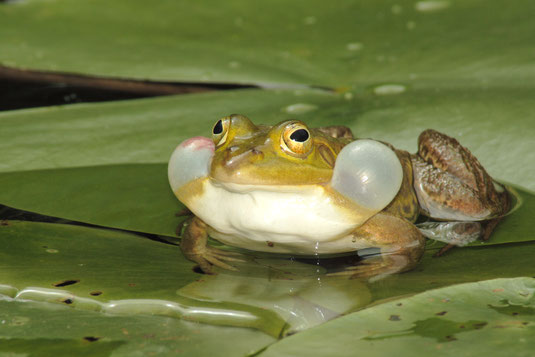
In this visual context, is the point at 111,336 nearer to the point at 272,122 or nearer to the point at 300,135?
the point at 300,135

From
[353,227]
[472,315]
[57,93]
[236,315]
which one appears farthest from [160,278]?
[57,93]

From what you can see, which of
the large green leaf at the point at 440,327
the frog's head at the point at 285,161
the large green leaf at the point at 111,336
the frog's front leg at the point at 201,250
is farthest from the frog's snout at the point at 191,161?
the large green leaf at the point at 440,327

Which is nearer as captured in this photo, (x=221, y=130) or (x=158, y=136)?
(x=221, y=130)

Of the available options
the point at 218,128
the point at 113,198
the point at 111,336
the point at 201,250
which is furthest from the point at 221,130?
the point at 111,336

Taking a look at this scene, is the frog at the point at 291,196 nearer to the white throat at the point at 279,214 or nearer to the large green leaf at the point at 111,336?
the white throat at the point at 279,214

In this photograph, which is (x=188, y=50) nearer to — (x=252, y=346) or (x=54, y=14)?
A: (x=54, y=14)

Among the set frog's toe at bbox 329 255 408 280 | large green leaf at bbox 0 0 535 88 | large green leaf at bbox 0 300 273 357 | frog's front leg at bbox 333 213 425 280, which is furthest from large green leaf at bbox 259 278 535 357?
large green leaf at bbox 0 0 535 88

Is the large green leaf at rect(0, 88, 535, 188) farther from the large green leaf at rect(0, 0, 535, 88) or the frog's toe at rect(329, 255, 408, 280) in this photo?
the frog's toe at rect(329, 255, 408, 280)
